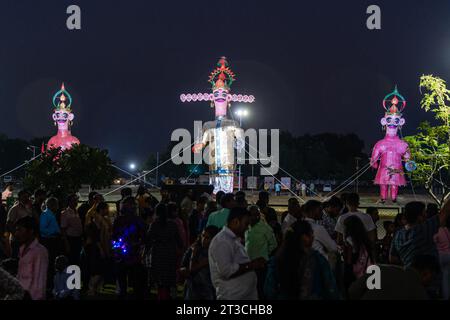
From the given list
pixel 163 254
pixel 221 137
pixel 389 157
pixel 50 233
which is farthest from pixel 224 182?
pixel 163 254

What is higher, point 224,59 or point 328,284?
point 224,59

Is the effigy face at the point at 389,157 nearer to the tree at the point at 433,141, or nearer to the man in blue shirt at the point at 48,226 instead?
the tree at the point at 433,141

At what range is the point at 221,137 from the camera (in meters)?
30.6

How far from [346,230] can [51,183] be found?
15184mm

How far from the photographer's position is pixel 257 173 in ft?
258

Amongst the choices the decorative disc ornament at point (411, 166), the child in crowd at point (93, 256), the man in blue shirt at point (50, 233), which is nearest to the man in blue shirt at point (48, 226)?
the man in blue shirt at point (50, 233)

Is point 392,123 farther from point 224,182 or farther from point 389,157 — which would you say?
point 224,182

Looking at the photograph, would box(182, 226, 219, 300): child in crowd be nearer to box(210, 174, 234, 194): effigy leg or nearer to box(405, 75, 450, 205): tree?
box(405, 75, 450, 205): tree

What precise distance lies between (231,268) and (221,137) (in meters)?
25.4

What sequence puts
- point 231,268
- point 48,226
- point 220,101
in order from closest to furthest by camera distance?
point 231,268 < point 48,226 < point 220,101

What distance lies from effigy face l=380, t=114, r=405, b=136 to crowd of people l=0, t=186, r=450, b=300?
2384 cm

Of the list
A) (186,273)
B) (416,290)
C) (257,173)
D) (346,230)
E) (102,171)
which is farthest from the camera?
(257,173)
